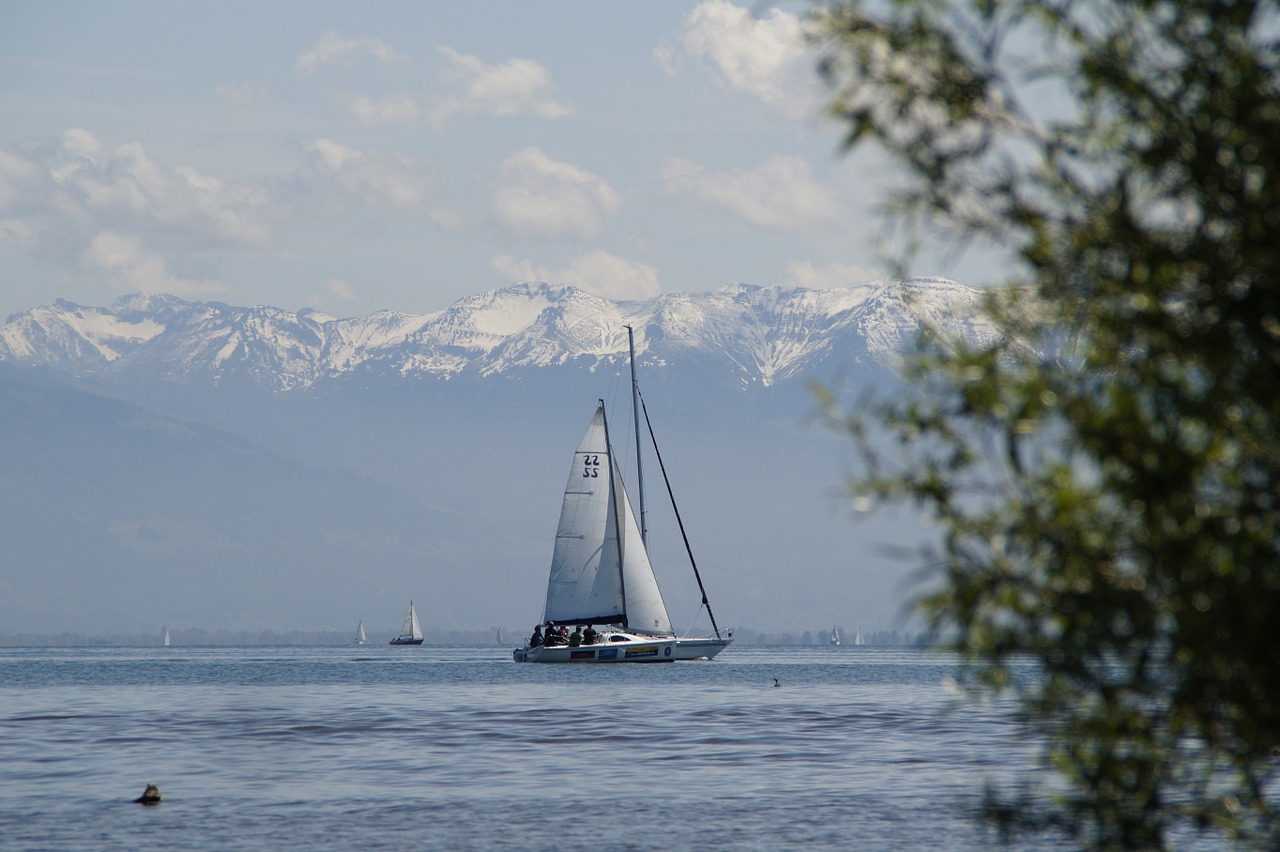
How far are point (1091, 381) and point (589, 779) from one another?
33.9 m

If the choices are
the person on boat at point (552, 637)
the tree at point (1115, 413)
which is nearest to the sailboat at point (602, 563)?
the person on boat at point (552, 637)

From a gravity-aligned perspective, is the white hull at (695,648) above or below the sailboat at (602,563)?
below

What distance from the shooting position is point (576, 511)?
108m

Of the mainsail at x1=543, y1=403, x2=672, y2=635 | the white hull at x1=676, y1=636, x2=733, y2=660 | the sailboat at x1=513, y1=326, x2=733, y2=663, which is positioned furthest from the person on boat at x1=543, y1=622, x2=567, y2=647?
the white hull at x1=676, y1=636, x2=733, y2=660

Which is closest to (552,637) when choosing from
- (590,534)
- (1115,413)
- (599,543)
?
(599,543)

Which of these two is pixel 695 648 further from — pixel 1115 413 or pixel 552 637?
pixel 1115 413

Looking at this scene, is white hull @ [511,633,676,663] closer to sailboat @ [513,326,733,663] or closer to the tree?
sailboat @ [513,326,733,663]

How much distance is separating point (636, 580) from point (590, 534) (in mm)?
4207

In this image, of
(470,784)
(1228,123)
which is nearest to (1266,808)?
(1228,123)

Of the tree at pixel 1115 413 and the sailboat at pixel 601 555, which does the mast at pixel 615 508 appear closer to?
the sailboat at pixel 601 555

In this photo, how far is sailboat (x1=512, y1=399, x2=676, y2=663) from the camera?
107125 mm

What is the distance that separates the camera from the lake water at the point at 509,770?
112ft

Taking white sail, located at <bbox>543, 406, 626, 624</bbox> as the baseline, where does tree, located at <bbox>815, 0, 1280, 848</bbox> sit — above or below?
below

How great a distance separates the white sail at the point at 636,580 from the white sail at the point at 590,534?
2.18 ft
